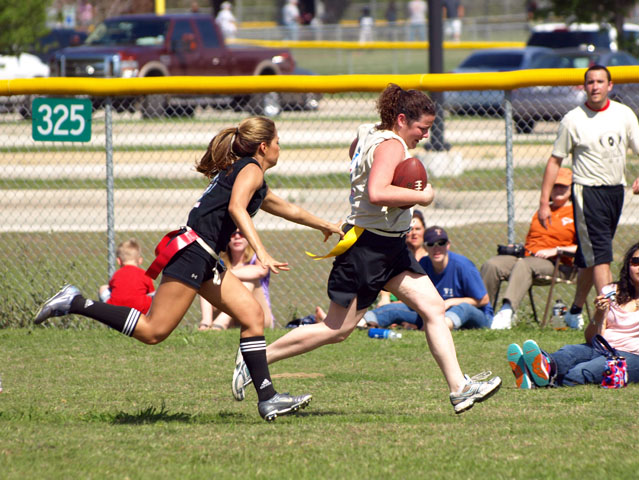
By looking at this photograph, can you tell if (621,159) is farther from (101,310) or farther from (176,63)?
(176,63)

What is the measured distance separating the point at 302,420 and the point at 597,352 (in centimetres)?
226

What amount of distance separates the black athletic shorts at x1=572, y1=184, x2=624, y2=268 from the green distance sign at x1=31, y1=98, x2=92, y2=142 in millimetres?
4201

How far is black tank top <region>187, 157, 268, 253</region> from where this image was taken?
5.44 m

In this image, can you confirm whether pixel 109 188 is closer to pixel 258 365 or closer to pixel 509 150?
pixel 509 150

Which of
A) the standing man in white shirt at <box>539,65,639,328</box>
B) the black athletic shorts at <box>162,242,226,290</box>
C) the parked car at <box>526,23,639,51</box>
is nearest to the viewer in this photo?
the black athletic shorts at <box>162,242,226,290</box>

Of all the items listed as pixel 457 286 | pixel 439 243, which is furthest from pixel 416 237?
pixel 457 286

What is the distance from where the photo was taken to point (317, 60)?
39.7 meters

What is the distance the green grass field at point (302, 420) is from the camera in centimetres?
441

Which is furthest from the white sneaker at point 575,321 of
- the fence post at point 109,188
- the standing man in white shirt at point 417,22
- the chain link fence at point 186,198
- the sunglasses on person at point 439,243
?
the standing man in white shirt at point 417,22

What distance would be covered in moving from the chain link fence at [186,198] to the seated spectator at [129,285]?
0.41m

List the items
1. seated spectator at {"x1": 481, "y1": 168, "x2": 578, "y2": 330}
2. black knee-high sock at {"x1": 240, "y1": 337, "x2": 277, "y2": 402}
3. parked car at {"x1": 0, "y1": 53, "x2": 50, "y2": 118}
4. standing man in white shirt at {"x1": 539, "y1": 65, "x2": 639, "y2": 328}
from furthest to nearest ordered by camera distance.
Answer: parked car at {"x1": 0, "y1": 53, "x2": 50, "y2": 118}, seated spectator at {"x1": 481, "y1": 168, "x2": 578, "y2": 330}, standing man in white shirt at {"x1": 539, "y1": 65, "x2": 639, "y2": 328}, black knee-high sock at {"x1": 240, "y1": 337, "x2": 277, "y2": 402}

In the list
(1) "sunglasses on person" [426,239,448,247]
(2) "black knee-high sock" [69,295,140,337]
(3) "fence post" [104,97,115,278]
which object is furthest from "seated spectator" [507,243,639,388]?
(3) "fence post" [104,97,115,278]

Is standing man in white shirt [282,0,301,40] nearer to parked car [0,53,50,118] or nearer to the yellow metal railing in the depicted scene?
parked car [0,53,50,118]

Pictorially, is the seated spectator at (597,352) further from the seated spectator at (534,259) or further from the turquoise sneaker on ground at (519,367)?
the seated spectator at (534,259)
